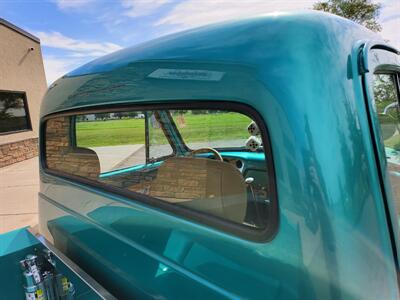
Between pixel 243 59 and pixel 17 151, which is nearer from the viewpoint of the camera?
pixel 243 59

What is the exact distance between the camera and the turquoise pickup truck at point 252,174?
0.87m

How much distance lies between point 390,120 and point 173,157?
92 centimetres

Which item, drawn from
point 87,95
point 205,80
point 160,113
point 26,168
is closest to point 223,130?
point 160,113

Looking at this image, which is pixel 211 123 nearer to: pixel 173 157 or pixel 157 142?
pixel 173 157

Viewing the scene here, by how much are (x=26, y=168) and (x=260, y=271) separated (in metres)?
11.6

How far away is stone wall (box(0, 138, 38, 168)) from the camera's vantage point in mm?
11312

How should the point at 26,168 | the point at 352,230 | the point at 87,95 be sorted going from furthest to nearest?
the point at 26,168, the point at 87,95, the point at 352,230

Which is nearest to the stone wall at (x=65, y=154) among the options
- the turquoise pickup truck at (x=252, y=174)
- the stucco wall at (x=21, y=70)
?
the turquoise pickup truck at (x=252, y=174)

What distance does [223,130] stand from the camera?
1438 millimetres

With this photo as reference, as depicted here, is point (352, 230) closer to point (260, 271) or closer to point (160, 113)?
point (260, 271)

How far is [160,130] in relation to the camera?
5.58ft

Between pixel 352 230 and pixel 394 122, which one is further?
pixel 394 122

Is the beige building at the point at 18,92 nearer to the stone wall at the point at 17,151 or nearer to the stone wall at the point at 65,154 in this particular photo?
the stone wall at the point at 17,151

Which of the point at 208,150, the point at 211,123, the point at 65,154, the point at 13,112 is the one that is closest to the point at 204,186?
the point at 211,123
